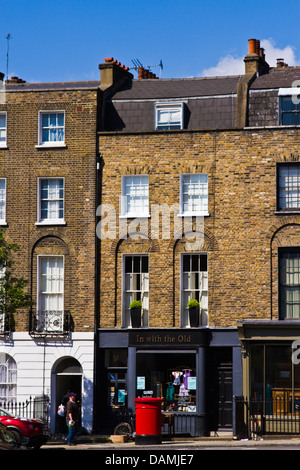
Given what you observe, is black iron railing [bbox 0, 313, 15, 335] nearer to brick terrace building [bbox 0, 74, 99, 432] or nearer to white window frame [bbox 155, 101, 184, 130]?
brick terrace building [bbox 0, 74, 99, 432]

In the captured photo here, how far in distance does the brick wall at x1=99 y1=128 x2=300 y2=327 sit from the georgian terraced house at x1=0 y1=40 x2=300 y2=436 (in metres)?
0.05

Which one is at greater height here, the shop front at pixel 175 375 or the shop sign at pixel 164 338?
the shop sign at pixel 164 338

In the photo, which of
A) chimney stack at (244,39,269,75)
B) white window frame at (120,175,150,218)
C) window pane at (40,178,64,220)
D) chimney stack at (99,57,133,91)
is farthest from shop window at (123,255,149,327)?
chimney stack at (244,39,269,75)

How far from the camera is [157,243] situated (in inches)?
1469

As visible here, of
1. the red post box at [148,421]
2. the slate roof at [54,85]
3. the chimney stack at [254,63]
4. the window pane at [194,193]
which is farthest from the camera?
the slate roof at [54,85]

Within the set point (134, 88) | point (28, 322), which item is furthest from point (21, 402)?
point (134, 88)

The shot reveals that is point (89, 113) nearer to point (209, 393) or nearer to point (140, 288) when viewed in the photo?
point (140, 288)

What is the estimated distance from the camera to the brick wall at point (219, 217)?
119 ft

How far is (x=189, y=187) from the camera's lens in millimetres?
37312

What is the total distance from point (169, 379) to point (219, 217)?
638 centimetres

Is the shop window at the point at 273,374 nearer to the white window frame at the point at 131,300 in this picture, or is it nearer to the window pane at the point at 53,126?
the white window frame at the point at 131,300

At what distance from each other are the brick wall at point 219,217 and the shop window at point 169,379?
138 cm

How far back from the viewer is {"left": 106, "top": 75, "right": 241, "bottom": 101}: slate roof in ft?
127

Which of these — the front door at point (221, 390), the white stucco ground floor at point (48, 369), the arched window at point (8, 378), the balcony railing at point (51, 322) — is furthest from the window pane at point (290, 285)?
the arched window at point (8, 378)
